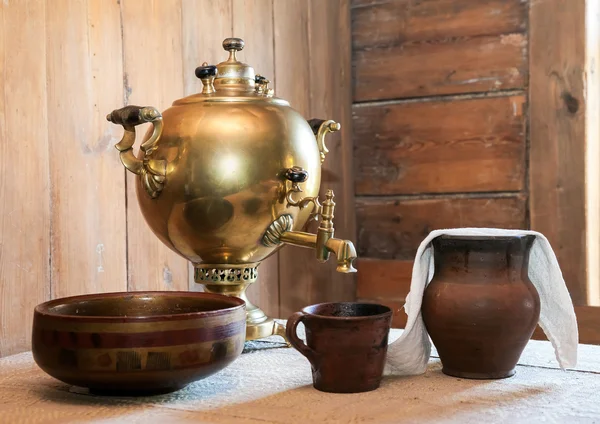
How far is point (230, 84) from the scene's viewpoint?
1.13 m

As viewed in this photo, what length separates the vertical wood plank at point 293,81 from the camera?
189cm

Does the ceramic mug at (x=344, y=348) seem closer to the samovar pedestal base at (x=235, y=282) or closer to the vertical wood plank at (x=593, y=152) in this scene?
the samovar pedestal base at (x=235, y=282)

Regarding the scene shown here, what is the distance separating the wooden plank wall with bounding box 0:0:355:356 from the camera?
1.14m

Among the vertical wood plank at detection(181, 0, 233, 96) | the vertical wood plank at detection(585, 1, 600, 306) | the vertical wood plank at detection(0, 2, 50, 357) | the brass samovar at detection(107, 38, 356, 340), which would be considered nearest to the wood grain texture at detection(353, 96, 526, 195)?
the vertical wood plank at detection(585, 1, 600, 306)

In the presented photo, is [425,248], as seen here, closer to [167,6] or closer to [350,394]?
[350,394]

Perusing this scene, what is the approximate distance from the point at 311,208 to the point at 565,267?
1.02 metres

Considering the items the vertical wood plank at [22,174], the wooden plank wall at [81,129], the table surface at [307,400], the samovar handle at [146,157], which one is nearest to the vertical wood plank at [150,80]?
the wooden plank wall at [81,129]

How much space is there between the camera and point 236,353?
85cm

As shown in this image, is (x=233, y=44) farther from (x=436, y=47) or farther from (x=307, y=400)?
(x=436, y=47)

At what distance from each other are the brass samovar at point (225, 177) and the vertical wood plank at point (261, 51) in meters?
0.64

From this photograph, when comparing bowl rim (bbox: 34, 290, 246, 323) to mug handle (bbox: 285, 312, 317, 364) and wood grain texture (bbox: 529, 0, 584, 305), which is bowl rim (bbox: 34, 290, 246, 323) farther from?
wood grain texture (bbox: 529, 0, 584, 305)

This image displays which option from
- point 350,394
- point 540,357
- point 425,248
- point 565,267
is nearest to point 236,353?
point 350,394

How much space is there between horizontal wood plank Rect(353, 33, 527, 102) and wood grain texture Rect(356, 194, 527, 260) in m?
0.29

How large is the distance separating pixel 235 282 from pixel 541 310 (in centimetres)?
43
